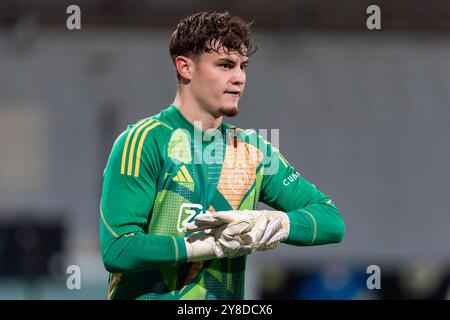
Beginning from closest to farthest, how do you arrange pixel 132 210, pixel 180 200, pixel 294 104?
pixel 132 210 → pixel 180 200 → pixel 294 104

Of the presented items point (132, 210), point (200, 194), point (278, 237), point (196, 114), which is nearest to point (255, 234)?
point (278, 237)

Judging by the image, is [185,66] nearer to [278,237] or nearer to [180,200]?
[180,200]

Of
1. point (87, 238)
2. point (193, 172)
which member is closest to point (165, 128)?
point (193, 172)

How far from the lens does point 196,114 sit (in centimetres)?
451

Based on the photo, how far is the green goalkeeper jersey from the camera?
4152 millimetres

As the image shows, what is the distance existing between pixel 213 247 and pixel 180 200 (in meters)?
0.36

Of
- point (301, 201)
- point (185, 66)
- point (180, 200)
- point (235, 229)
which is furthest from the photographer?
point (301, 201)

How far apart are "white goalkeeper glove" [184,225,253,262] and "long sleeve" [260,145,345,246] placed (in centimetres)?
46

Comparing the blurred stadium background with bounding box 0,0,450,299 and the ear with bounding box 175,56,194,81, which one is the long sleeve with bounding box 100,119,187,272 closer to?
the ear with bounding box 175,56,194,81

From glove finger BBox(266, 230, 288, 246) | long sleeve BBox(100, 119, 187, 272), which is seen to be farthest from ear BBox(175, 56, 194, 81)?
glove finger BBox(266, 230, 288, 246)

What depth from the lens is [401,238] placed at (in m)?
19.0

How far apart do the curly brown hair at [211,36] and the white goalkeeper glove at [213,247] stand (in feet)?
3.14

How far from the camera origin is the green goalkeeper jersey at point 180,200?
4.15m

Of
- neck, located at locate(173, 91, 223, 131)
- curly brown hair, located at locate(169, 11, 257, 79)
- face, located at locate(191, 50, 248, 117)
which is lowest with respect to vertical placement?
neck, located at locate(173, 91, 223, 131)
